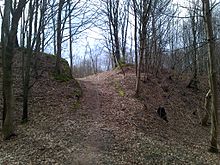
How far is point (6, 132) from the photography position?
35.9 feet

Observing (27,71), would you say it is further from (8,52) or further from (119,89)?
(119,89)

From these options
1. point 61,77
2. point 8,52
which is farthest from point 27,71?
point 61,77

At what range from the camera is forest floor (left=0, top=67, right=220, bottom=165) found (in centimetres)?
954

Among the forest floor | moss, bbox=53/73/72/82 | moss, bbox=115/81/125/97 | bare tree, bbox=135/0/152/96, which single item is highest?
bare tree, bbox=135/0/152/96

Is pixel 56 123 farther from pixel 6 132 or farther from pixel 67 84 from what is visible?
pixel 67 84

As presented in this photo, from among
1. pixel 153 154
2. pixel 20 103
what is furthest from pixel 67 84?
pixel 153 154

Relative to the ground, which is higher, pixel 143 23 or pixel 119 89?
pixel 143 23

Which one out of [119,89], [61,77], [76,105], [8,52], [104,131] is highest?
[8,52]

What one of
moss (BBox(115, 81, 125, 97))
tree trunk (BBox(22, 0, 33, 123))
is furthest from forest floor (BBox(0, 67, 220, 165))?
tree trunk (BBox(22, 0, 33, 123))

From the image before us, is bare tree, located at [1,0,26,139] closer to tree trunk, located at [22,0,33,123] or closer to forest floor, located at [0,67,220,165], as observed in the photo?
forest floor, located at [0,67,220,165]

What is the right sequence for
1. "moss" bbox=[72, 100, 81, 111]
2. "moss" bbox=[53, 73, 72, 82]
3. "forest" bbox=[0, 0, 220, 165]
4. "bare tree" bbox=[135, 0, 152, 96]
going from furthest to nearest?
"moss" bbox=[53, 73, 72, 82] < "bare tree" bbox=[135, 0, 152, 96] < "moss" bbox=[72, 100, 81, 111] < "forest" bbox=[0, 0, 220, 165]

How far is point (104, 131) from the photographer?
1191 cm

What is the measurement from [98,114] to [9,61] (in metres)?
5.40

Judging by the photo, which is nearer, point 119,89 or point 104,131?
point 104,131
